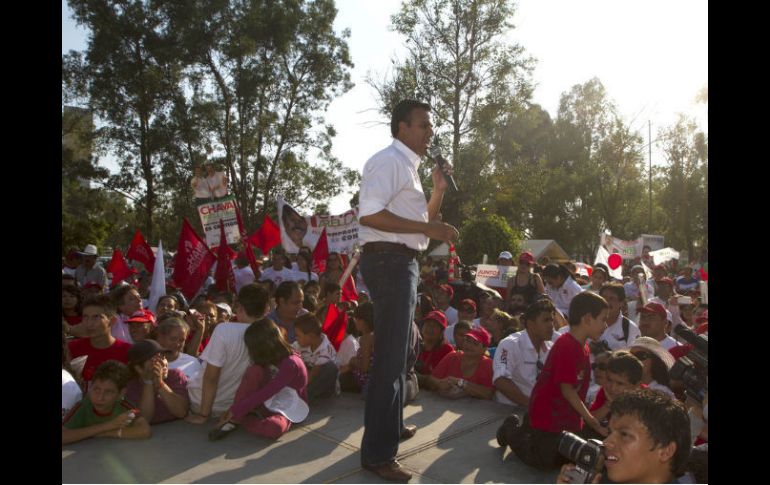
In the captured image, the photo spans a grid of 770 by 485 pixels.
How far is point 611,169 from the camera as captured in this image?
38281mm

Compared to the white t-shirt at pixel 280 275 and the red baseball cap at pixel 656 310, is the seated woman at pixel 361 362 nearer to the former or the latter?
the red baseball cap at pixel 656 310

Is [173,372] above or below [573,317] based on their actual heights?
below

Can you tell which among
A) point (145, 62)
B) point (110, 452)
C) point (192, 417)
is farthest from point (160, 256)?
point (145, 62)

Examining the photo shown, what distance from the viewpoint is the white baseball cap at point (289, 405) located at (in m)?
4.00

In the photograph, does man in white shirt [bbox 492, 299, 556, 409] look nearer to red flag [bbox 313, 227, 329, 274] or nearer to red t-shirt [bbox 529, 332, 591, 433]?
red t-shirt [bbox 529, 332, 591, 433]

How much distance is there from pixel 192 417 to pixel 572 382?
2.53 meters

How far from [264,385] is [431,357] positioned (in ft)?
7.29

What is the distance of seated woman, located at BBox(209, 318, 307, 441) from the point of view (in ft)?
12.6

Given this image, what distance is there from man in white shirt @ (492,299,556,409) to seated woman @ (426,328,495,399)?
0.49ft

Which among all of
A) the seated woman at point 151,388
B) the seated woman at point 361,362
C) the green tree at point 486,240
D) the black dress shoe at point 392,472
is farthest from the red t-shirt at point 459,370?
the green tree at point 486,240

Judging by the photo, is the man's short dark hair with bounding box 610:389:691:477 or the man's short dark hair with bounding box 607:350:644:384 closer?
the man's short dark hair with bounding box 610:389:691:477

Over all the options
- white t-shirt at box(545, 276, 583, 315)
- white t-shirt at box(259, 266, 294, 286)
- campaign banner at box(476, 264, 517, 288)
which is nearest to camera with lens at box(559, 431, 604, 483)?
white t-shirt at box(545, 276, 583, 315)

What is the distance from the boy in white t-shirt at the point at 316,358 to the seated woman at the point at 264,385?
44cm

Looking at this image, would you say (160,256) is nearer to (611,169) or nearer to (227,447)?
(227,447)
